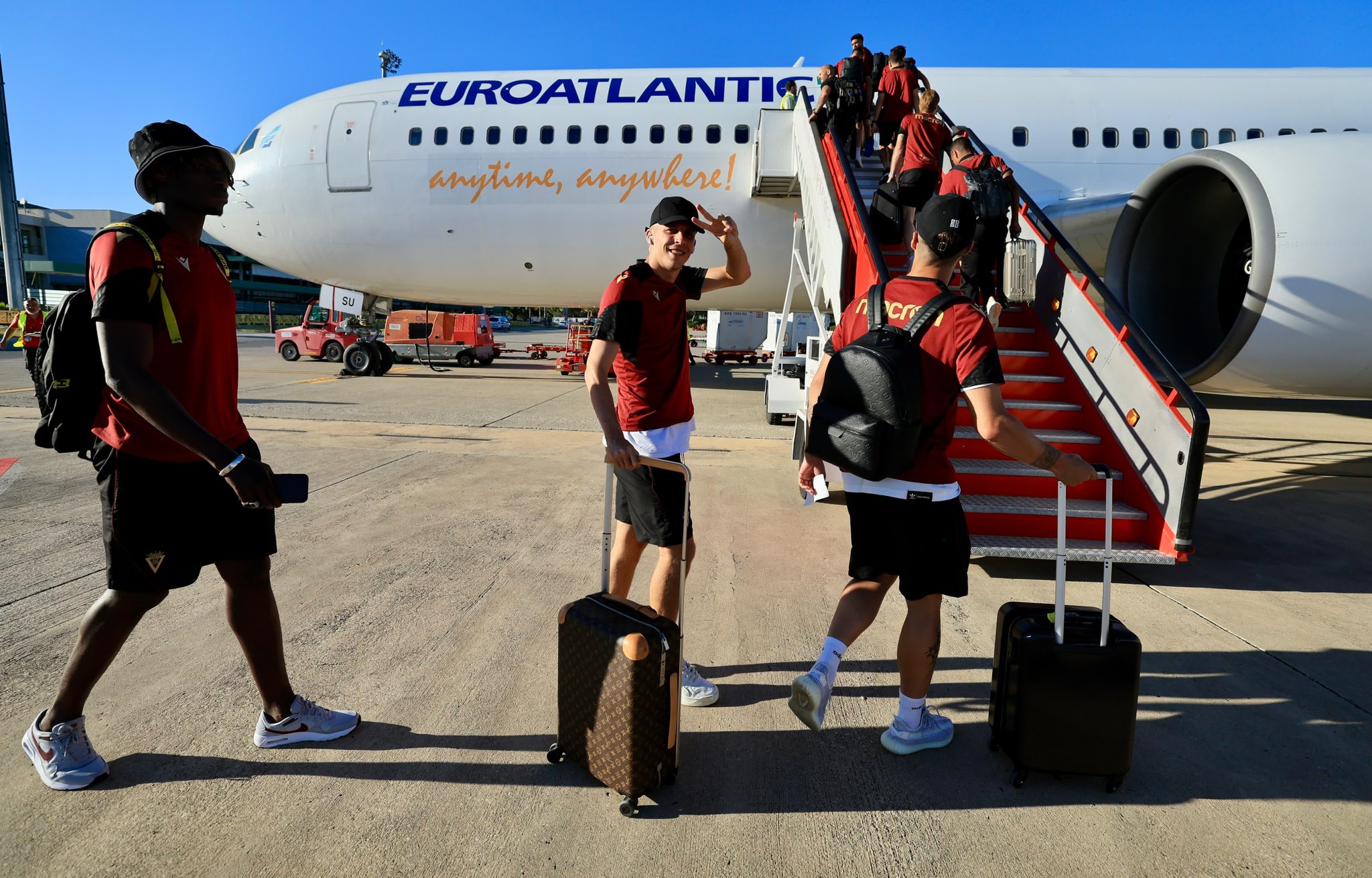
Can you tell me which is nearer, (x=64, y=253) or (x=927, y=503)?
(x=927, y=503)

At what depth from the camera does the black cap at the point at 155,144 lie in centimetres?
217

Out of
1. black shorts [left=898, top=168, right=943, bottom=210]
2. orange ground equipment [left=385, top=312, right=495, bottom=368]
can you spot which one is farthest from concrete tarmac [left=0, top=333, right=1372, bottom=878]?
orange ground equipment [left=385, top=312, right=495, bottom=368]

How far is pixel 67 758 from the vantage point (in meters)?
2.20

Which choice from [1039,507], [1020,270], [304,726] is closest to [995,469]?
[1039,507]

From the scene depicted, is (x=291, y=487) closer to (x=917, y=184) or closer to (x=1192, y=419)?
(x=1192, y=419)

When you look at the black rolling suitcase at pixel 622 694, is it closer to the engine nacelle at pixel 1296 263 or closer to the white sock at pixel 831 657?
the white sock at pixel 831 657

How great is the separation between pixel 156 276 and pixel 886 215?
18.5 feet

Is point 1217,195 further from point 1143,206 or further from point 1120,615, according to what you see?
point 1120,615

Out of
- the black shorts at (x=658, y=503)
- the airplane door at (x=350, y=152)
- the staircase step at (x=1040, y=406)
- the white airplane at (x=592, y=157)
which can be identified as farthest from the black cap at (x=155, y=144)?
the airplane door at (x=350, y=152)

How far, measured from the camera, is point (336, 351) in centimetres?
2042

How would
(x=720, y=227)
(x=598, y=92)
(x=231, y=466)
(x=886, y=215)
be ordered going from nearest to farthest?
(x=231, y=466) < (x=720, y=227) < (x=886, y=215) < (x=598, y=92)

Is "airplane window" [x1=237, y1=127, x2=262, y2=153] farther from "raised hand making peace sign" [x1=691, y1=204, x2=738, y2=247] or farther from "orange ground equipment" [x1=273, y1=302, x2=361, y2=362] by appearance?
"raised hand making peace sign" [x1=691, y1=204, x2=738, y2=247]

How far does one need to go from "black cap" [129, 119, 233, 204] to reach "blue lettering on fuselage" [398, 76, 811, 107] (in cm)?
908

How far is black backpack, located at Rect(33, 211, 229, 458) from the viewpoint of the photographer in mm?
2076
